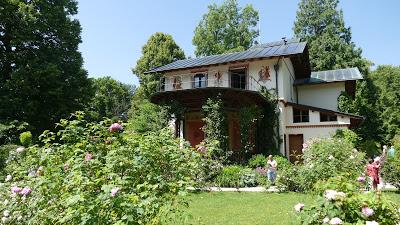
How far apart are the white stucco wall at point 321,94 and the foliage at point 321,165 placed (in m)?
14.4

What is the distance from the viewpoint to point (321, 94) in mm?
26297

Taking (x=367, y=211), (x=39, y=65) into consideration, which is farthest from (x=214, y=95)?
(x=367, y=211)

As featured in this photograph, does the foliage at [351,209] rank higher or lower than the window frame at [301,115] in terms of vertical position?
lower

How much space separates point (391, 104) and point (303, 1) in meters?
16.5

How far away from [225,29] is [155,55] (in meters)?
10.0

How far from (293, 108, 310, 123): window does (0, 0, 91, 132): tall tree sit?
15.1 meters

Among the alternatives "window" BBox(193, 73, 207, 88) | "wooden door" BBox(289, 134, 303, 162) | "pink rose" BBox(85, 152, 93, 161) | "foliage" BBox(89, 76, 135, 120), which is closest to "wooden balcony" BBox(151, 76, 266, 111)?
"window" BBox(193, 73, 207, 88)

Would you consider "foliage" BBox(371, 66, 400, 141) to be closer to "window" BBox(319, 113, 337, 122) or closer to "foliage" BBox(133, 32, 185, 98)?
"window" BBox(319, 113, 337, 122)

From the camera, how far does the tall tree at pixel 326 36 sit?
3638 centimetres

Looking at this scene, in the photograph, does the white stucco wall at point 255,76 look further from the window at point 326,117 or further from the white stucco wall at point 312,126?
the window at point 326,117

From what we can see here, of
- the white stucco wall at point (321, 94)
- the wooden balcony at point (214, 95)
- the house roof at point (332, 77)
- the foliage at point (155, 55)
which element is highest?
the foliage at point (155, 55)

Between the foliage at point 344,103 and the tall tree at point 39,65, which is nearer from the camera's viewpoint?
the tall tree at point 39,65

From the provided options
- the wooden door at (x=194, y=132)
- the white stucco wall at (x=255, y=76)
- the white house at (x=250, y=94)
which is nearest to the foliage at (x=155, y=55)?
the white stucco wall at (x=255, y=76)

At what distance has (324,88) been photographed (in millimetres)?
26359
